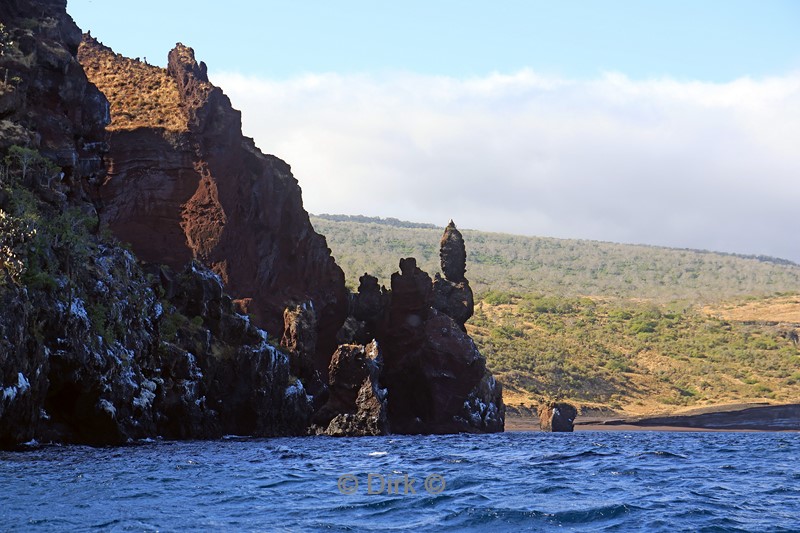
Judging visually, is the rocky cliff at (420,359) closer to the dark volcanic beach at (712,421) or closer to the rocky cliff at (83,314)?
the rocky cliff at (83,314)

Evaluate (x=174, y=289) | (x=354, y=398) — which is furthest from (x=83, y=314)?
(x=354, y=398)

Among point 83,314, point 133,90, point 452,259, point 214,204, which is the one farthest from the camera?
point 452,259

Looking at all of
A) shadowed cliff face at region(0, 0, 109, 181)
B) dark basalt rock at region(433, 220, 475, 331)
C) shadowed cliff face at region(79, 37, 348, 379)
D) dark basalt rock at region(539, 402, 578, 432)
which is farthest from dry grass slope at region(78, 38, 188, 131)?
dark basalt rock at region(539, 402, 578, 432)

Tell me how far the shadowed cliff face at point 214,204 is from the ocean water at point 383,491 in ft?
99.1

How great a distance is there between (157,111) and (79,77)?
21.1 meters

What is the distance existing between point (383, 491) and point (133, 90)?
6304 centimetres

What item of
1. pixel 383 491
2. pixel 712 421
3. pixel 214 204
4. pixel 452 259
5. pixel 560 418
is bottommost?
pixel 712 421

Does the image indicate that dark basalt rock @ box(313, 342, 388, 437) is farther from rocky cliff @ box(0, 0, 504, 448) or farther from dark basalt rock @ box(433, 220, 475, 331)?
dark basalt rock @ box(433, 220, 475, 331)

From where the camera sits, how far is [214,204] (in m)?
79.9

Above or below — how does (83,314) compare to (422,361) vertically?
above

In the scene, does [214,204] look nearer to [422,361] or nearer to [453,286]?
[422,361]

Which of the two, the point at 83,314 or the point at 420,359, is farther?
the point at 420,359

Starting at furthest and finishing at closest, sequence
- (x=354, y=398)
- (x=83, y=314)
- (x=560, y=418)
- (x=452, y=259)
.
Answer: (x=560, y=418) → (x=452, y=259) → (x=354, y=398) → (x=83, y=314)

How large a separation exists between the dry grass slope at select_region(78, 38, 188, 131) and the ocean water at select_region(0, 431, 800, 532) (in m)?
37.3
